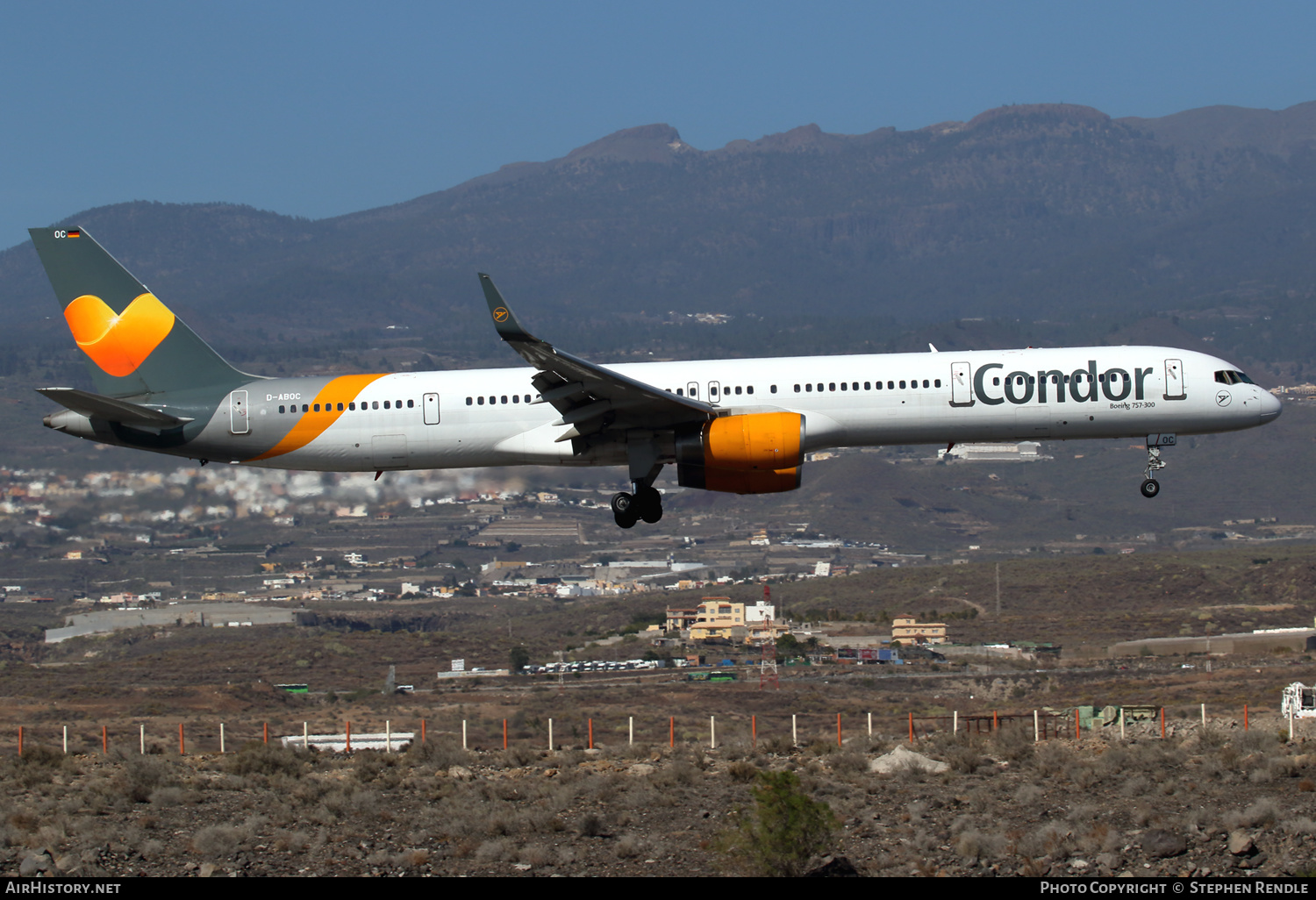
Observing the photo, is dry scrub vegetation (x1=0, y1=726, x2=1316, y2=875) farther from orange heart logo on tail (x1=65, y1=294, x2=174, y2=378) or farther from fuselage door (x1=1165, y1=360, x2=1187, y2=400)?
orange heart logo on tail (x1=65, y1=294, x2=174, y2=378)

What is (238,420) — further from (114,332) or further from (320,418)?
(114,332)

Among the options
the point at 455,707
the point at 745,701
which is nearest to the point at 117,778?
the point at 455,707

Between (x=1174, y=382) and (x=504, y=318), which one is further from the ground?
(x=504, y=318)

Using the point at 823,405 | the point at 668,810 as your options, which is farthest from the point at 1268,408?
the point at 668,810

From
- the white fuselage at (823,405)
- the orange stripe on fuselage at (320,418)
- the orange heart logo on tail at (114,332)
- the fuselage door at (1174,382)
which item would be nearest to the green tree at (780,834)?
→ the white fuselage at (823,405)

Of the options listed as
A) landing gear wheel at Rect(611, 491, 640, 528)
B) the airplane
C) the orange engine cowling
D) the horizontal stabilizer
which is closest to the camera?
the orange engine cowling

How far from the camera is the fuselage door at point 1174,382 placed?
35.6 m

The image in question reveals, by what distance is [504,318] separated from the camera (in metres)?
29.5

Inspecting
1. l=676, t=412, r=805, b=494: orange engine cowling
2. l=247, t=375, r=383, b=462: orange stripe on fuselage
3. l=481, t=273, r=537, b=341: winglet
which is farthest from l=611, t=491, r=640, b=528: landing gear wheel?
l=247, t=375, r=383, b=462: orange stripe on fuselage

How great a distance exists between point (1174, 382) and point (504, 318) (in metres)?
17.5

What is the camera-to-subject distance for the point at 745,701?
206 ft

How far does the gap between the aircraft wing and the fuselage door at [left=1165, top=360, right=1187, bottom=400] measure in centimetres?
1172

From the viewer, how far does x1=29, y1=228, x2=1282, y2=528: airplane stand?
1340 inches
